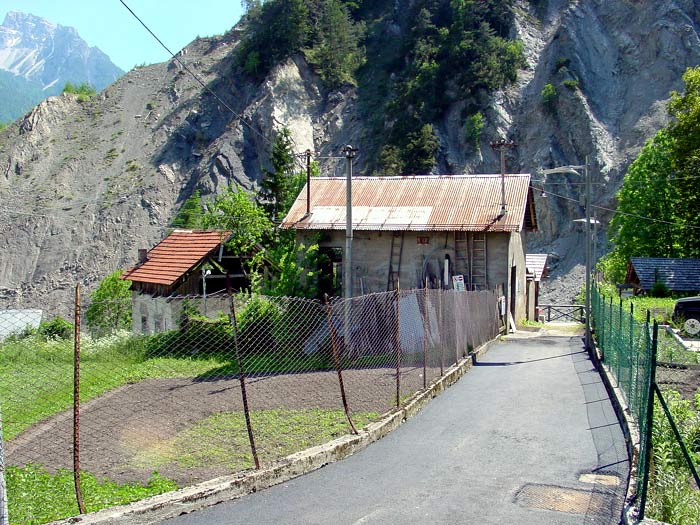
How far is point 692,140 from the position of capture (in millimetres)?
37625

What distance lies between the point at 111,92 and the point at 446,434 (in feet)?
266

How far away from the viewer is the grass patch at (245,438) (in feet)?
26.5

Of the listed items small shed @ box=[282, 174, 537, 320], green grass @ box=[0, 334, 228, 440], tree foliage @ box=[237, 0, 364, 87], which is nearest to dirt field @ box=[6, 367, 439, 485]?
green grass @ box=[0, 334, 228, 440]

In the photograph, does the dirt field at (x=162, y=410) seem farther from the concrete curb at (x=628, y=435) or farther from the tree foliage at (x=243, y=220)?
the tree foliage at (x=243, y=220)

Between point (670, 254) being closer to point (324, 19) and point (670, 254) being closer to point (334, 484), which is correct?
point (334, 484)

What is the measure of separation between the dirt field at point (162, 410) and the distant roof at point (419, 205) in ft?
32.1

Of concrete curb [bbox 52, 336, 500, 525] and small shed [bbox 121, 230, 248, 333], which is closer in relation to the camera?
concrete curb [bbox 52, 336, 500, 525]

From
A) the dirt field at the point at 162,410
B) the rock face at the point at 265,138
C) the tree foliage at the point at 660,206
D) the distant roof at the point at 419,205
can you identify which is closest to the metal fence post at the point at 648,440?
the dirt field at the point at 162,410

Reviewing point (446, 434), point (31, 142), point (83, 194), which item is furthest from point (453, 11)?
point (446, 434)

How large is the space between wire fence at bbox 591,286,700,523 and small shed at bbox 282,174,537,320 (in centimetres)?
635

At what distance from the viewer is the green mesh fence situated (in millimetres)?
6918

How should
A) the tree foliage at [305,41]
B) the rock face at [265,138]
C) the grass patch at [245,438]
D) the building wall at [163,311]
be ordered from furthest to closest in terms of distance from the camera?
the tree foliage at [305,41]
the rock face at [265,138]
the building wall at [163,311]
the grass patch at [245,438]

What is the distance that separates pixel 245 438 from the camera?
30.5 ft

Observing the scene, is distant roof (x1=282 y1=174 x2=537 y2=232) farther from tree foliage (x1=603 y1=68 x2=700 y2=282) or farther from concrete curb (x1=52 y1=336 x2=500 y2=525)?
tree foliage (x1=603 y1=68 x2=700 y2=282)
